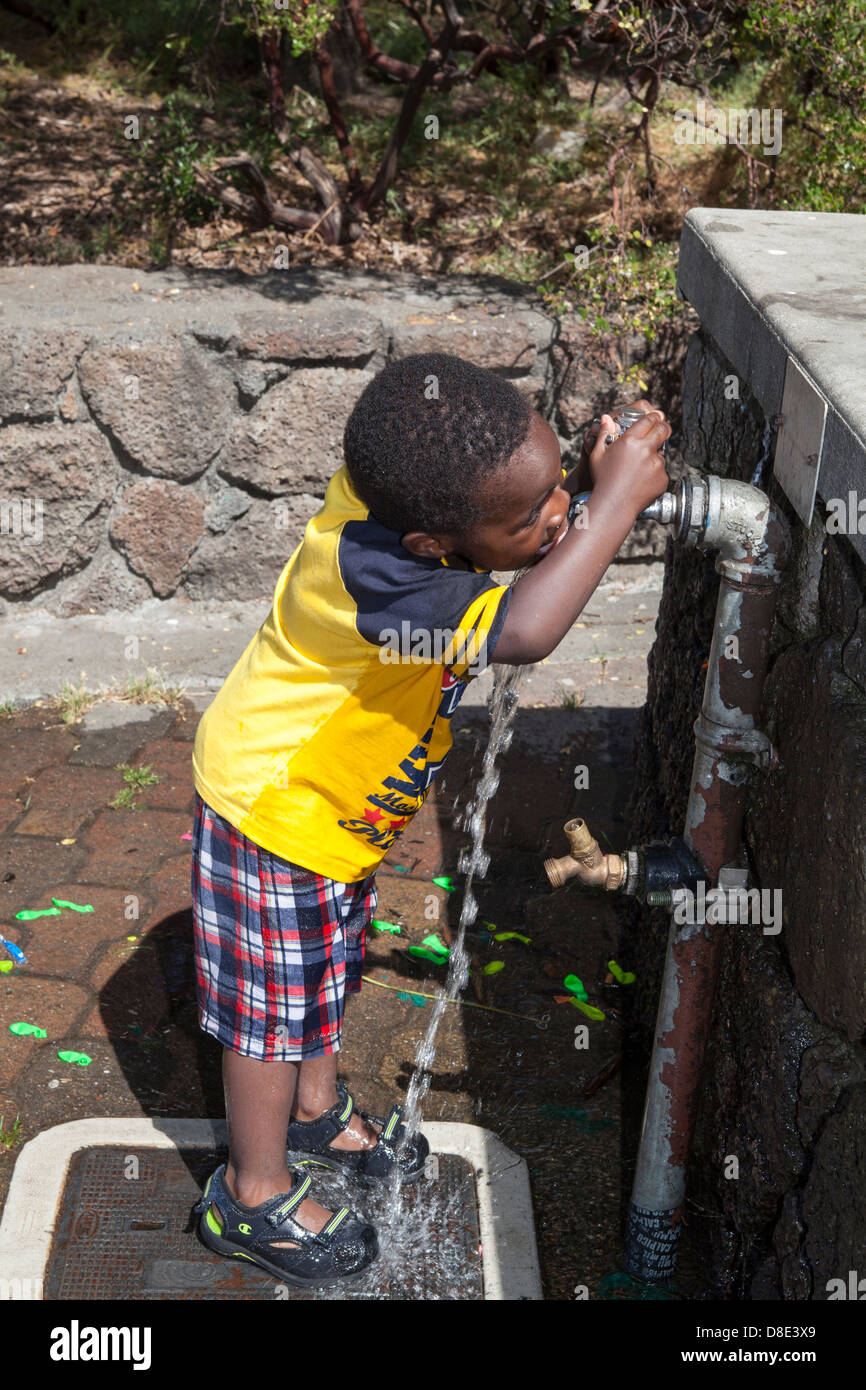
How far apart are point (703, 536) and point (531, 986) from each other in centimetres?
140

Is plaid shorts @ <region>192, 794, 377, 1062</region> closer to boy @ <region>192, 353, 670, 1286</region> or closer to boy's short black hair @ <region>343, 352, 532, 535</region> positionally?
boy @ <region>192, 353, 670, 1286</region>

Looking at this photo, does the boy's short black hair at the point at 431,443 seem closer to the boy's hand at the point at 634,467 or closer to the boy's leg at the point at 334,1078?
the boy's hand at the point at 634,467

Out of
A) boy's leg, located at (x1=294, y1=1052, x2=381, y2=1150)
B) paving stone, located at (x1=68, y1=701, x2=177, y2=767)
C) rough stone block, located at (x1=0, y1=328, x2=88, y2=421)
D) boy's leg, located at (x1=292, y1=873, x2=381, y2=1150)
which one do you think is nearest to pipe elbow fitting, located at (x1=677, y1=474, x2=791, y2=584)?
boy's leg, located at (x1=292, y1=873, x2=381, y2=1150)

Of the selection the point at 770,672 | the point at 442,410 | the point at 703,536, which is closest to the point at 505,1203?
the point at 770,672

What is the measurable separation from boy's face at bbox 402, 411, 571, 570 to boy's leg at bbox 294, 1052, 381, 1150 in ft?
3.47

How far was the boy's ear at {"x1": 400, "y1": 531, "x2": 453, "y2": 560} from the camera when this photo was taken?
68.7 inches

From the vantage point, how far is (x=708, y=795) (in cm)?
198

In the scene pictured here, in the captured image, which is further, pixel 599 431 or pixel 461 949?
pixel 461 949

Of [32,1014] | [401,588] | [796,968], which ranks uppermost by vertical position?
[401,588]

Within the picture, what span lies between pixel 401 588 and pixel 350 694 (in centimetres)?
21

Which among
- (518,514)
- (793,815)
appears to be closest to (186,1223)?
(793,815)

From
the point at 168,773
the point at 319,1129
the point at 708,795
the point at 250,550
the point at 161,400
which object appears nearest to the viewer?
the point at 708,795

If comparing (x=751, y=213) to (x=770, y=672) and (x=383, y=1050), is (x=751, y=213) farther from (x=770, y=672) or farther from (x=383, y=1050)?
(x=383, y=1050)

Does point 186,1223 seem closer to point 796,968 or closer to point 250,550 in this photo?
point 796,968
